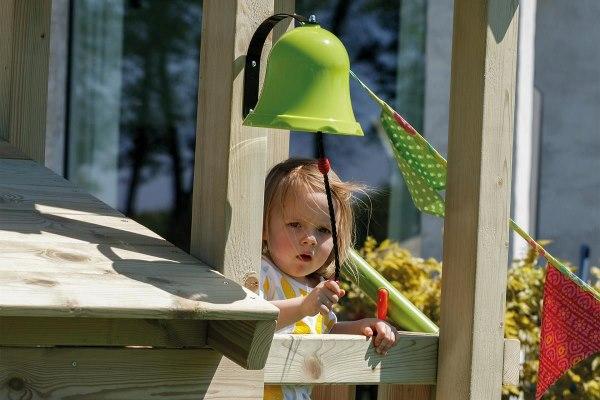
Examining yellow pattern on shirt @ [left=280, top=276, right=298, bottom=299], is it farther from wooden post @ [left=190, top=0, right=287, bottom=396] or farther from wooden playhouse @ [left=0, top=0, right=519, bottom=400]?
wooden post @ [left=190, top=0, right=287, bottom=396]

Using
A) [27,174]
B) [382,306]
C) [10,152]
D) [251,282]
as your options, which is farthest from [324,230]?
[10,152]

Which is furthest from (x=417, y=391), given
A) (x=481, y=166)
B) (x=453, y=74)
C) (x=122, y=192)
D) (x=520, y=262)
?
(x=122, y=192)

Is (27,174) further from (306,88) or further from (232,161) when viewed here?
(306,88)

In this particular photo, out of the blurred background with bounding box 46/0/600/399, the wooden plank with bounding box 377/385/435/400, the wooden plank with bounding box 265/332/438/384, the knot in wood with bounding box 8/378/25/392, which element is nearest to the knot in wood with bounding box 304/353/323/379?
the wooden plank with bounding box 265/332/438/384

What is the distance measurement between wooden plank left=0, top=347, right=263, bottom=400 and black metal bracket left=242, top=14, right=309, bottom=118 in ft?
1.72

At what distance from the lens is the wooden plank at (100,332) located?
2242 mm

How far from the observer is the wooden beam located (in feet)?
8.65

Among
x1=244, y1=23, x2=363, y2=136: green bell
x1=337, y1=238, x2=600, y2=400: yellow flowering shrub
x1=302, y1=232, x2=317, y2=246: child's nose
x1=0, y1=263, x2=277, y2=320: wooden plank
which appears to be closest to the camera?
x1=0, y1=263, x2=277, y2=320: wooden plank

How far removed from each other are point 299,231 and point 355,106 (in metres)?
3.91

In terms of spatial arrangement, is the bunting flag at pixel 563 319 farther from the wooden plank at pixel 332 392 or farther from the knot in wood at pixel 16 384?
the knot in wood at pixel 16 384

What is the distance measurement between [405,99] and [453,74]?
4.20 meters

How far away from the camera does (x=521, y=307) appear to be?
5.11 meters

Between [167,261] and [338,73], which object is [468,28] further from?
[167,261]

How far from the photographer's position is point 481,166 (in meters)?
2.82
